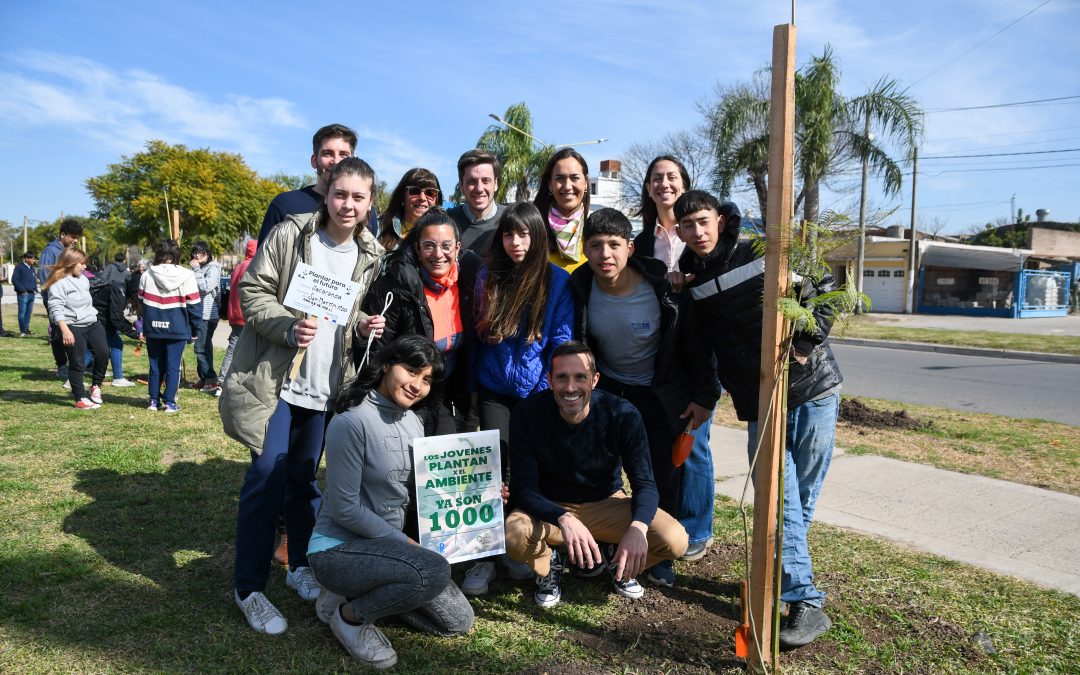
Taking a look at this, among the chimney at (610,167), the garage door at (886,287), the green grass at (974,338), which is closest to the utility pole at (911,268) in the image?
the garage door at (886,287)

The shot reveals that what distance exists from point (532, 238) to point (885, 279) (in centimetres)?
3309

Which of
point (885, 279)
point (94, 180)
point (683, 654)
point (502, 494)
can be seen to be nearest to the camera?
point (683, 654)

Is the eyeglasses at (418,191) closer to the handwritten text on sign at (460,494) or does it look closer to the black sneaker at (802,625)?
the handwritten text on sign at (460,494)

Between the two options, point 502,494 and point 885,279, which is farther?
point 885,279

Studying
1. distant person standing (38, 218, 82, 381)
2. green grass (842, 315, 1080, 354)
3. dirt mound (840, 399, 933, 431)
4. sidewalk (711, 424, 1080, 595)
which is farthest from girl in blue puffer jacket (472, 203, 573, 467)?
green grass (842, 315, 1080, 354)

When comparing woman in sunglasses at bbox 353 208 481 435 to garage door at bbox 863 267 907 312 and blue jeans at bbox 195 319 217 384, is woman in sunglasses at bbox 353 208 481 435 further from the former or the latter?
garage door at bbox 863 267 907 312

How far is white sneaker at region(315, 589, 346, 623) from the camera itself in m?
3.31

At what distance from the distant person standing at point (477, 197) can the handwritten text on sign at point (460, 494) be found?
4.09ft

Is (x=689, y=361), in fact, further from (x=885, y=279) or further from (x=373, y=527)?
(x=885, y=279)

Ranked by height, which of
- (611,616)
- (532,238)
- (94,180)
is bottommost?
(611,616)

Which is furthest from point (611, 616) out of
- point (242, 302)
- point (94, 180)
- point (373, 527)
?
point (94, 180)

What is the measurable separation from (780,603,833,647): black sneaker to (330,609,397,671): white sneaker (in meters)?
1.65

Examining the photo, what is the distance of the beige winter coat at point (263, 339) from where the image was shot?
3.34m

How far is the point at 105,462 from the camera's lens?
19.4 ft
